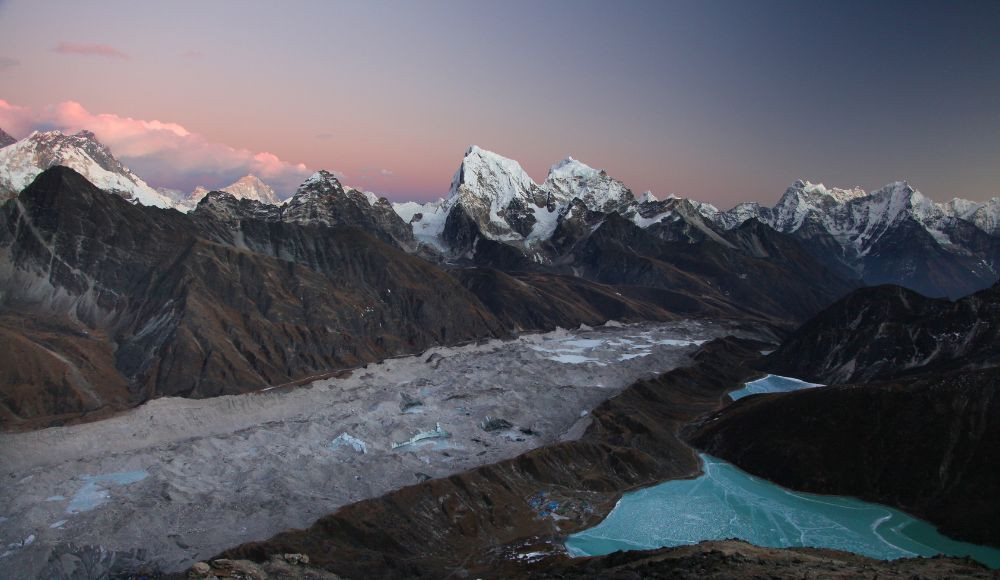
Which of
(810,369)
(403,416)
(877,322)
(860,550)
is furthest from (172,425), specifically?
(877,322)

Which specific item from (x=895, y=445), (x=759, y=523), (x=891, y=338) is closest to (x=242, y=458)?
(x=759, y=523)

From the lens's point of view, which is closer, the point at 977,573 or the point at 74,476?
the point at 977,573

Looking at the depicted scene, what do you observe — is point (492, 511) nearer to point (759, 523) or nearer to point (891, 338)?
point (759, 523)

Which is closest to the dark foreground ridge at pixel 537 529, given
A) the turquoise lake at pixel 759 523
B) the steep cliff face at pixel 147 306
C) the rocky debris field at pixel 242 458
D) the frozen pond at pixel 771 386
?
the turquoise lake at pixel 759 523

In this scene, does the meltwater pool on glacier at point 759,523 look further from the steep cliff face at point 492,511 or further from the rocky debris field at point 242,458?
the rocky debris field at point 242,458

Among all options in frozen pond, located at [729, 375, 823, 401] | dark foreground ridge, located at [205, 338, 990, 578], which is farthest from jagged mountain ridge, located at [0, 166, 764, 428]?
frozen pond, located at [729, 375, 823, 401]

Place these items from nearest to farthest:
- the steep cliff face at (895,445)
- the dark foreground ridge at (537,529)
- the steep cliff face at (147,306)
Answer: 1. the dark foreground ridge at (537,529)
2. the steep cliff face at (895,445)
3. the steep cliff face at (147,306)

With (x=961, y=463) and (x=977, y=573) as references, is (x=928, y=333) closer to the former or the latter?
(x=961, y=463)

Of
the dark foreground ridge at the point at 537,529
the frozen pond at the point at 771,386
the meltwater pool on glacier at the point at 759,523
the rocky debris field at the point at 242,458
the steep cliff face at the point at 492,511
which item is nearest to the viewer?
the dark foreground ridge at the point at 537,529
